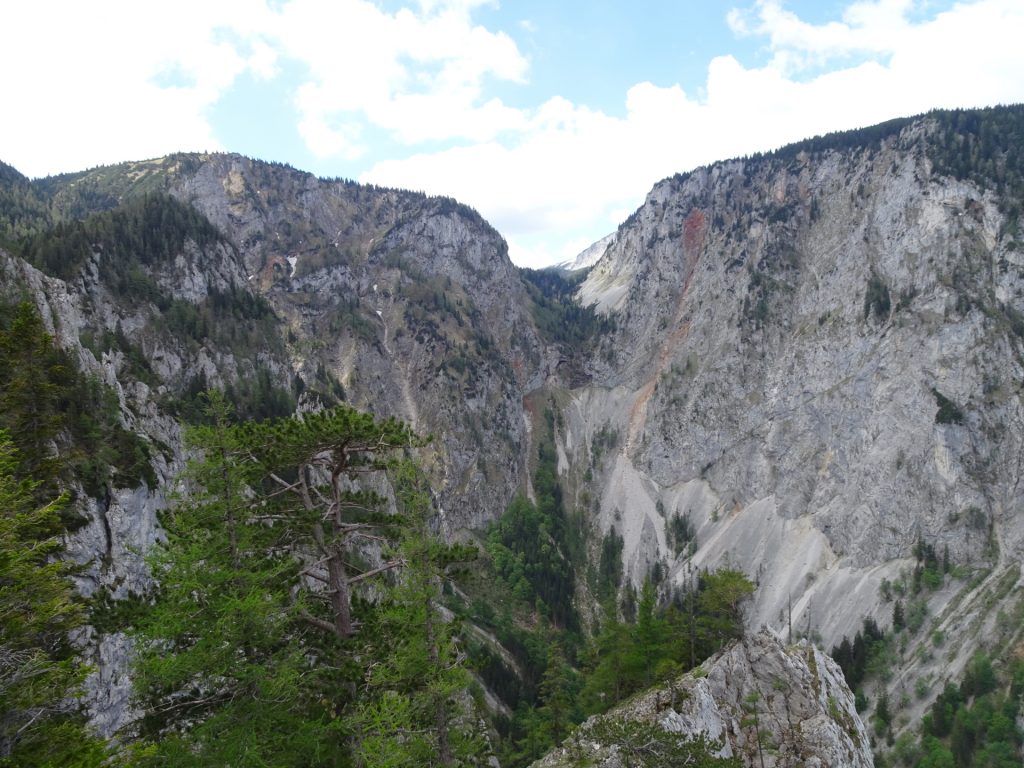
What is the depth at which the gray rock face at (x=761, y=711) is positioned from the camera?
93.8 ft

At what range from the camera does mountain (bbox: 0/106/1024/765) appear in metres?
105

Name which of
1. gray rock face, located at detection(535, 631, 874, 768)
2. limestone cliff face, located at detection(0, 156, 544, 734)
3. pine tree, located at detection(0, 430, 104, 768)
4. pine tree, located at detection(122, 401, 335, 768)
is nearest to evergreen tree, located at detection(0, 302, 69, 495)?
pine tree, located at detection(122, 401, 335, 768)

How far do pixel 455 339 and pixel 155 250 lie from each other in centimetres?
8369

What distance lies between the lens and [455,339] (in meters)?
185

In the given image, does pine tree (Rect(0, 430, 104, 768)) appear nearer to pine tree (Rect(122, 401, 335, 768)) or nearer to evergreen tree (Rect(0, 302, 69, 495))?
pine tree (Rect(122, 401, 335, 768))

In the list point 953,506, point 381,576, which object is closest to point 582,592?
point 953,506

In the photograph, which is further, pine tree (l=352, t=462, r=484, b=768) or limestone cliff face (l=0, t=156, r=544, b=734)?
limestone cliff face (l=0, t=156, r=544, b=734)

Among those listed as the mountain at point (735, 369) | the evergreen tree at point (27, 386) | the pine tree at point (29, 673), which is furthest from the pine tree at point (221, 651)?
the mountain at point (735, 369)

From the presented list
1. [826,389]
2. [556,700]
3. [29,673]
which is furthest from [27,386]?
[826,389]

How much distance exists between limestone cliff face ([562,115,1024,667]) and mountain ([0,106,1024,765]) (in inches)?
21.0

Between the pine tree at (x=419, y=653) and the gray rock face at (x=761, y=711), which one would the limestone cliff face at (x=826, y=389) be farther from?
the pine tree at (x=419, y=653)

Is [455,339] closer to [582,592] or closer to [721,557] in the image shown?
[582,592]

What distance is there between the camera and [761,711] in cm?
3175

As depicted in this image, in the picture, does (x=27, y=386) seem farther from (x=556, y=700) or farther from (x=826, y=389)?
(x=826, y=389)
